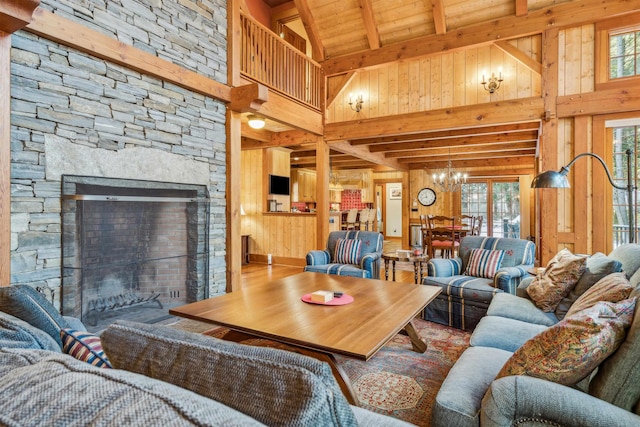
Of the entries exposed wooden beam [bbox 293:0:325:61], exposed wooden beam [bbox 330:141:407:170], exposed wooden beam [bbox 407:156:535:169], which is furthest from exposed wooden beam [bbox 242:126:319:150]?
exposed wooden beam [bbox 407:156:535:169]

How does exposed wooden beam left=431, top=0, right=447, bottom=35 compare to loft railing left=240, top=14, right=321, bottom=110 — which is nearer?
loft railing left=240, top=14, right=321, bottom=110

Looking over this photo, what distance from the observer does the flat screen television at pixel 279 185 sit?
7648 mm

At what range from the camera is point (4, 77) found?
2.35 metres

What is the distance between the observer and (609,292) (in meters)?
1.75

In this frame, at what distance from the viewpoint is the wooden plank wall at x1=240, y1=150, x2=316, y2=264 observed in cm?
705

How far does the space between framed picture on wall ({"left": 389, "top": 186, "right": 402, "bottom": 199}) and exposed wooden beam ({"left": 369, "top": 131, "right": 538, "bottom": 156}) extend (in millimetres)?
4797

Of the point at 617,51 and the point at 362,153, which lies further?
the point at 362,153

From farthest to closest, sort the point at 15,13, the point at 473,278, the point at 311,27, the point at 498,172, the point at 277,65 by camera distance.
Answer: the point at 498,172 → the point at 311,27 → the point at 277,65 → the point at 473,278 → the point at 15,13

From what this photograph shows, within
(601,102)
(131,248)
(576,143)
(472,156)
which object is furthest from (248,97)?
(472,156)

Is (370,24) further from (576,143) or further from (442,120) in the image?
(576,143)

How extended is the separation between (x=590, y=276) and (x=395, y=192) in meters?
10.5

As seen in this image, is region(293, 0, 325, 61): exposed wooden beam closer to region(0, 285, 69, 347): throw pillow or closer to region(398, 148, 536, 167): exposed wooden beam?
region(398, 148, 536, 167): exposed wooden beam

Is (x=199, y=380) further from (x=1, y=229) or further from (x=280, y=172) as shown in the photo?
(x=280, y=172)

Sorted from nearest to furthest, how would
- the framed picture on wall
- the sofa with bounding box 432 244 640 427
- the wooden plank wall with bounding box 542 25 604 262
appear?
the sofa with bounding box 432 244 640 427 → the wooden plank wall with bounding box 542 25 604 262 → the framed picture on wall
